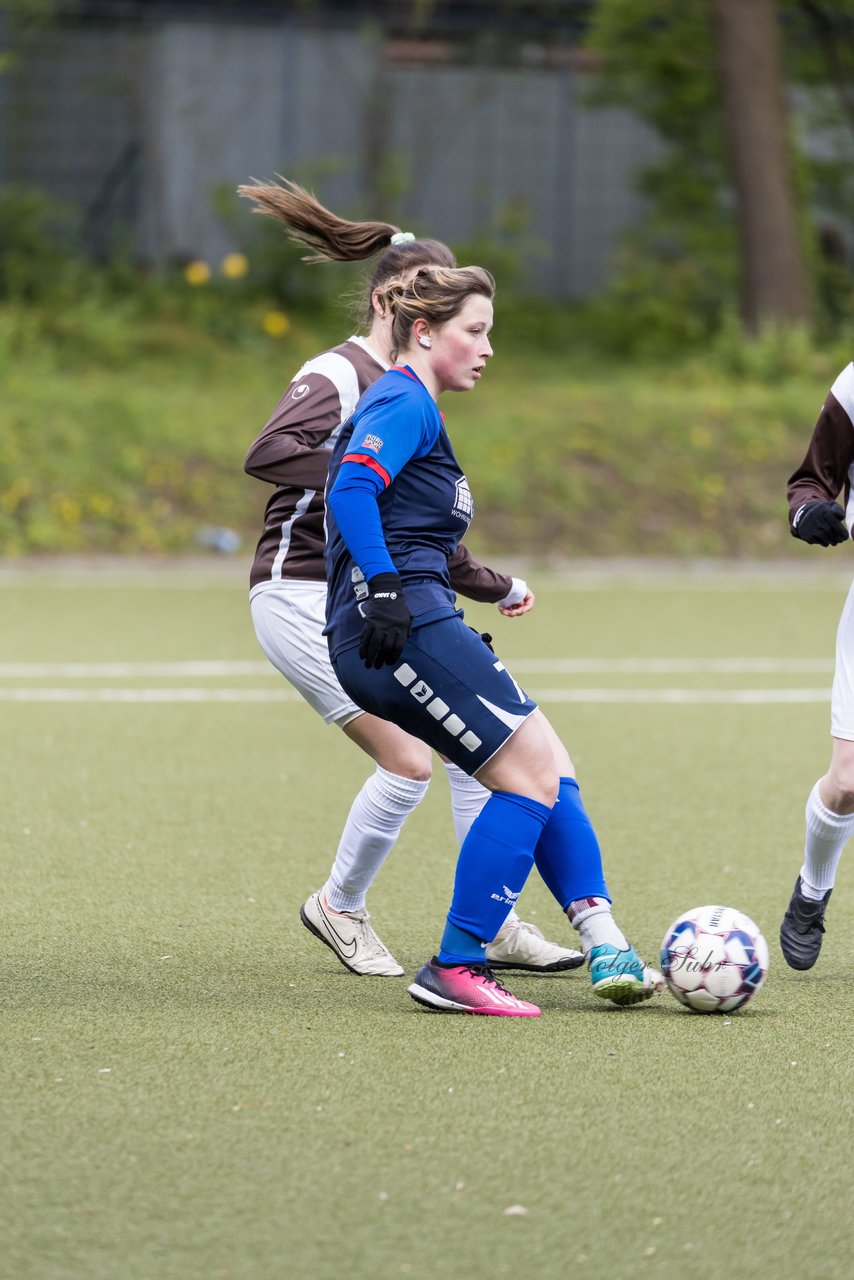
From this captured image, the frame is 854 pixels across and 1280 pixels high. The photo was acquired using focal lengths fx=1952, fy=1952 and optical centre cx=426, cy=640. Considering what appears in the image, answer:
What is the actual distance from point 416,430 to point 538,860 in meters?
1.20

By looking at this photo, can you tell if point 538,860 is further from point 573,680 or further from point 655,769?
point 573,680

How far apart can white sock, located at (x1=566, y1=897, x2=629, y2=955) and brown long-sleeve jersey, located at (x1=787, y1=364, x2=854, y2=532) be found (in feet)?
3.71

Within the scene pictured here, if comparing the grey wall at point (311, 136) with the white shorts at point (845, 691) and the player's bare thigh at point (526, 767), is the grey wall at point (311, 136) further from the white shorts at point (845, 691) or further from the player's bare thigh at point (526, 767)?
the player's bare thigh at point (526, 767)

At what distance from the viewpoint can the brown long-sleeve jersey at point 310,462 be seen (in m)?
5.21

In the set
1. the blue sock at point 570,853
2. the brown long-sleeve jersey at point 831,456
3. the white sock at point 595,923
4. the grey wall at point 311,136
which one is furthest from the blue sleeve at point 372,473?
the grey wall at point 311,136

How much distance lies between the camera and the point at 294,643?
5.34 meters

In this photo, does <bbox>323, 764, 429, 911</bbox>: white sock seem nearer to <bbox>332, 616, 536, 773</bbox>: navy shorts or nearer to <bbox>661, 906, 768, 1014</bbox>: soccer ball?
<bbox>332, 616, 536, 773</bbox>: navy shorts

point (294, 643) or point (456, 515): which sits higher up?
point (456, 515)

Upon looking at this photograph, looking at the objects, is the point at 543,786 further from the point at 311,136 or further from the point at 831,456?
the point at 311,136

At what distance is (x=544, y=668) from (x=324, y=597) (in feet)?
20.8

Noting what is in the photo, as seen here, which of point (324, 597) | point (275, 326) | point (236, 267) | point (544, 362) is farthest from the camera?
point (236, 267)

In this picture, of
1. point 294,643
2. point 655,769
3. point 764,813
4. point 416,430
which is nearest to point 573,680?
point 655,769

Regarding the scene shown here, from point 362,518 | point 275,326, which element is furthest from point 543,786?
point 275,326

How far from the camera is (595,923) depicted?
4973mm
